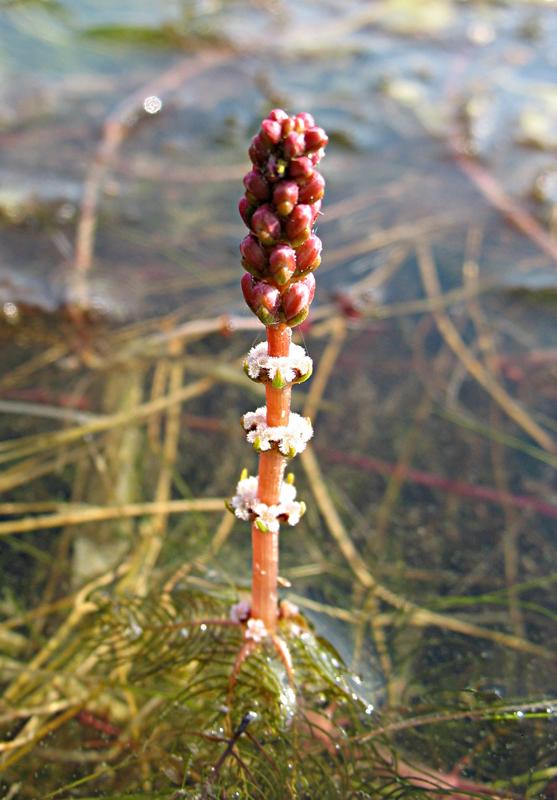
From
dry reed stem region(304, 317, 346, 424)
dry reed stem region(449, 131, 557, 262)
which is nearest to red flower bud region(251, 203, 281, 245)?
dry reed stem region(304, 317, 346, 424)

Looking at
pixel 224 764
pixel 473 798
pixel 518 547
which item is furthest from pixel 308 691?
pixel 518 547

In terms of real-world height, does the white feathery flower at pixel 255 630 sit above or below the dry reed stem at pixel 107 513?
below

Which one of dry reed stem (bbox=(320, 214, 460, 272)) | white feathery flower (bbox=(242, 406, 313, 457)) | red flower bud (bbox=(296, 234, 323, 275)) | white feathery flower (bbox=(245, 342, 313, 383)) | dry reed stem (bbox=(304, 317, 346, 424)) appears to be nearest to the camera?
red flower bud (bbox=(296, 234, 323, 275))

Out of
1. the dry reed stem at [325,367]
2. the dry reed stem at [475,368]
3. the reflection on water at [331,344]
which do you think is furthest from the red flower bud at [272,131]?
the dry reed stem at [475,368]

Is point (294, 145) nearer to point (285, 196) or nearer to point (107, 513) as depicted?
point (285, 196)

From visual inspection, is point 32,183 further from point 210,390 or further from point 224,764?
point 224,764

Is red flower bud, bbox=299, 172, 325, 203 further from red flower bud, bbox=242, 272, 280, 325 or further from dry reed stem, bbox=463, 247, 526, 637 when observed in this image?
dry reed stem, bbox=463, 247, 526, 637

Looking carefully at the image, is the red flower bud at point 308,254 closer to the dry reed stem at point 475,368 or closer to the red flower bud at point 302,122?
the red flower bud at point 302,122
